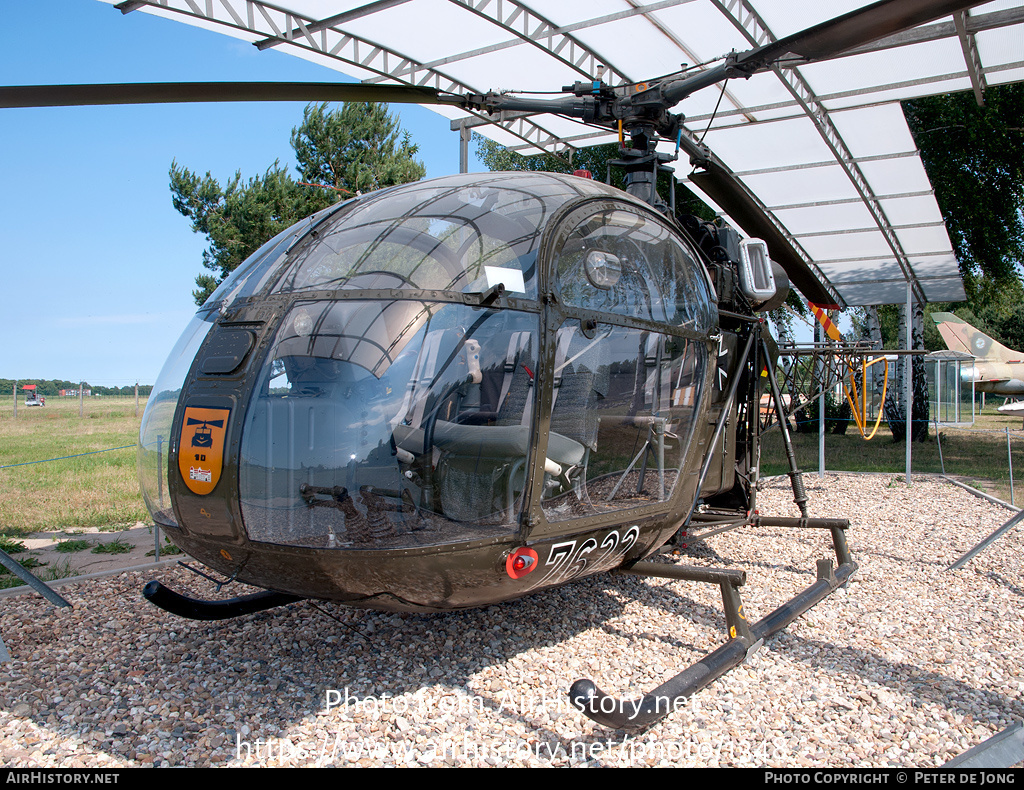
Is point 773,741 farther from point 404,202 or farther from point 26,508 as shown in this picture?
point 26,508

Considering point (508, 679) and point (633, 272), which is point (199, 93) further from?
point (508, 679)

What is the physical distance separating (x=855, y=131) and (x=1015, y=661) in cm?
650

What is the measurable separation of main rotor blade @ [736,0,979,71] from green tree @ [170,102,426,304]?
42.5 ft

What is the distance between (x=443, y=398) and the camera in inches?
113

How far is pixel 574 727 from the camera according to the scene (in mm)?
3154

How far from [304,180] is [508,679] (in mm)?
15338

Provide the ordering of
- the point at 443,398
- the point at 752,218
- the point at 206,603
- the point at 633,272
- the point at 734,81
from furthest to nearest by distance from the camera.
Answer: the point at 734,81
the point at 752,218
the point at 206,603
the point at 633,272
the point at 443,398

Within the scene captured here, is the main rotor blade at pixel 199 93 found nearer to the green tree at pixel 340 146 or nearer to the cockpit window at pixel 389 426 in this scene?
the cockpit window at pixel 389 426

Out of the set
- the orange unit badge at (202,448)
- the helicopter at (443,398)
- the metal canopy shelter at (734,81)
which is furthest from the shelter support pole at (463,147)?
the orange unit badge at (202,448)

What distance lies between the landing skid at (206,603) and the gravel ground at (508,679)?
20 cm

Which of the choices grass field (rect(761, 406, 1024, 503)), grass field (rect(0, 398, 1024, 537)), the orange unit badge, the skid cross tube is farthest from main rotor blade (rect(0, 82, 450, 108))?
grass field (rect(761, 406, 1024, 503))

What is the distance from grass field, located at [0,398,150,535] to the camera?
797cm

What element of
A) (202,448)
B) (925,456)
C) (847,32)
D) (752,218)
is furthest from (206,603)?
(925,456)

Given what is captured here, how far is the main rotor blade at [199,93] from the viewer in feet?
9.47
